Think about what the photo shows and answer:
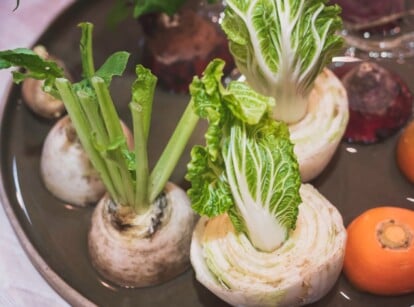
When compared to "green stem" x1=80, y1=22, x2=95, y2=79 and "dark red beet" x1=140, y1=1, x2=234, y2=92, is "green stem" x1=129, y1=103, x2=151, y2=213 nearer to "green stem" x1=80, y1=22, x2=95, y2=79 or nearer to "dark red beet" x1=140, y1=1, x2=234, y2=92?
"green stem" x1=80, y1=22, x2=95, y2=79

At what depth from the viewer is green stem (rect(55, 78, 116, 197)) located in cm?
98

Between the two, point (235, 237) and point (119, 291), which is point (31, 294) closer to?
point (119, 291)

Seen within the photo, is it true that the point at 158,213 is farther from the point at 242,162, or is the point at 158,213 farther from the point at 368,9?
the point at 368,9

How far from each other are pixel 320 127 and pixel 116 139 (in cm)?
38

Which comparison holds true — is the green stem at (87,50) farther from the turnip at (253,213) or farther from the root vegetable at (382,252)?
the root vegetable at (382,252)

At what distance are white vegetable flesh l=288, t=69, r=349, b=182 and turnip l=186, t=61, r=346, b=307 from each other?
80 millimetres

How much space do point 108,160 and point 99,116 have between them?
0.07 m

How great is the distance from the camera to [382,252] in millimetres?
1033

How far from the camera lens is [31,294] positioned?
1.15 meters

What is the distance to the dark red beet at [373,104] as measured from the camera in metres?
1.26

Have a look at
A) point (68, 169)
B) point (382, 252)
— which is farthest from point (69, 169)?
point (382, 252)

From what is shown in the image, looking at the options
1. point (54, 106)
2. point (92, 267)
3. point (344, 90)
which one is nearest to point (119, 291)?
point (92, 267)

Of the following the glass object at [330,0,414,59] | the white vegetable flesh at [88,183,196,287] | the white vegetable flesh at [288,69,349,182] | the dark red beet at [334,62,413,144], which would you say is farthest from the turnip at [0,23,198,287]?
the glass object at [330,0,414,59]

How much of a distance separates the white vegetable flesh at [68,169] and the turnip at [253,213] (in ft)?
0.78
